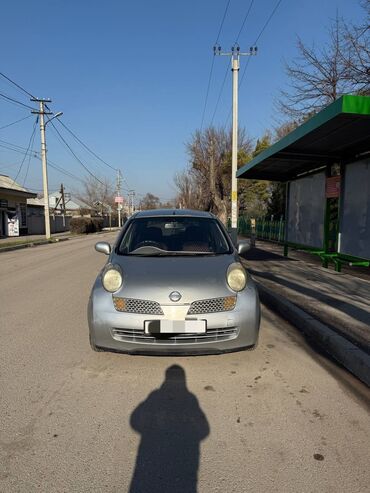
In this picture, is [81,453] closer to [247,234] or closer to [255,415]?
[255,415]

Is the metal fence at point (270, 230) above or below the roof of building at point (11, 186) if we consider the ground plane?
below

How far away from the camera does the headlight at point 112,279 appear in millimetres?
3844

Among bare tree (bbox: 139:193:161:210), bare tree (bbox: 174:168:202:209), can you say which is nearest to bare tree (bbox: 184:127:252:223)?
bare tree (bbox: 174:168:202:209)

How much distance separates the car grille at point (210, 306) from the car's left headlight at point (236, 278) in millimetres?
198

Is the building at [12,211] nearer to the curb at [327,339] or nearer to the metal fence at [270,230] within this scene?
the metal fence at [270,230]

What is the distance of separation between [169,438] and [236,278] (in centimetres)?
175

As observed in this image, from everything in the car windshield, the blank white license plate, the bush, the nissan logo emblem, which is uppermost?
the car windshield

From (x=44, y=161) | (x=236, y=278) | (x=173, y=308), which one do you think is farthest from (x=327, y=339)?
(x=44, y=161)

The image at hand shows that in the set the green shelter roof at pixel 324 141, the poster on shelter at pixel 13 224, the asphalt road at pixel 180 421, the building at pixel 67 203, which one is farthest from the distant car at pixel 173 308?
the building at pixel 67 203

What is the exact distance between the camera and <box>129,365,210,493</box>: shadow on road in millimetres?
2305

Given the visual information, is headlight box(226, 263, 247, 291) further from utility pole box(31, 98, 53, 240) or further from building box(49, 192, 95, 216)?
building box(49, 192, 95, 216)

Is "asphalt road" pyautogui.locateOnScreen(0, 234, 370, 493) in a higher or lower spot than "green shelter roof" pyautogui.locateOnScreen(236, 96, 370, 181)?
lower

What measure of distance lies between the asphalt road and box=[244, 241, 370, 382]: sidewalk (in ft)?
1.47

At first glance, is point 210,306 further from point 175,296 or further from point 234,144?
point 234,144
